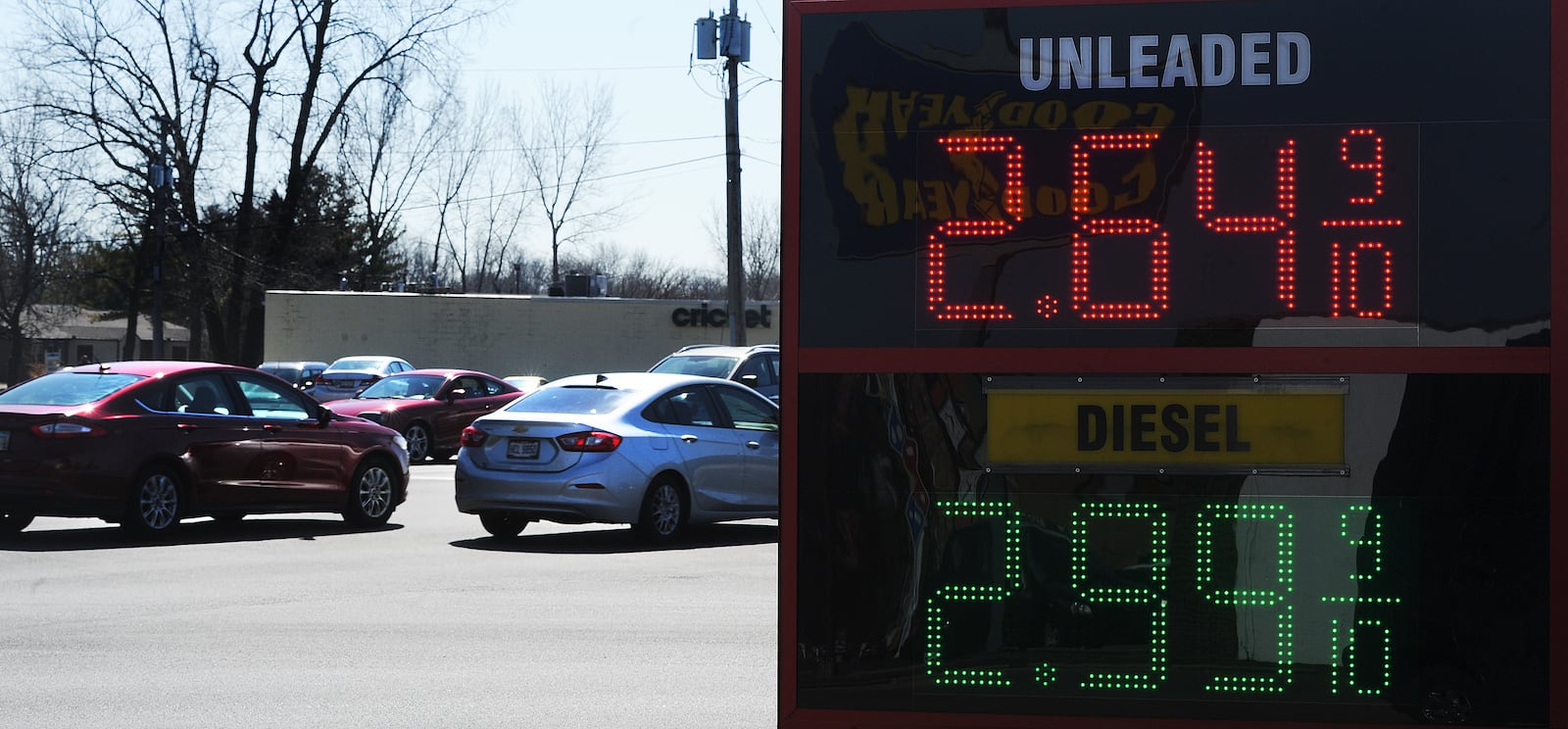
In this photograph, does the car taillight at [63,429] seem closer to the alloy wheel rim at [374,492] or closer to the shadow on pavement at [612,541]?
the alloy wheel rim at [374,492]

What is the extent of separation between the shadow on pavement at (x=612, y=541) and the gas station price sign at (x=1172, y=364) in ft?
31.1

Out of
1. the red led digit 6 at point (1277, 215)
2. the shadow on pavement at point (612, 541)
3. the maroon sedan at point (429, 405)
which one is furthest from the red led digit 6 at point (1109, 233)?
the maroon sedan at point (429, 405)

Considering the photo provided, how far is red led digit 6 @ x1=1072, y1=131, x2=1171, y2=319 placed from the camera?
405cm

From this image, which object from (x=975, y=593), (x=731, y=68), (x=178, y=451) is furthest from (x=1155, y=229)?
(x=731, y=68)

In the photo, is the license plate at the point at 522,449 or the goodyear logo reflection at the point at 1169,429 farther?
the license plate at the point at 522,449

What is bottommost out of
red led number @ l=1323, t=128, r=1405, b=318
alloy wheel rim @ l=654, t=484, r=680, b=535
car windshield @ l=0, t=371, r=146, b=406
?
alloy wheel rim @ l=654, t=484, r=680, b=535

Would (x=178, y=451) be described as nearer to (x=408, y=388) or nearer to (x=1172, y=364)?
(x=1172, y=364)

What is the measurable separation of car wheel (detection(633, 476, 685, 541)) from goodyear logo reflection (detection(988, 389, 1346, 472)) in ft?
32.7

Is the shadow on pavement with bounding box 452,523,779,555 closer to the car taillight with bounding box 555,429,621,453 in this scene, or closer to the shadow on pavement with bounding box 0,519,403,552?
the car taillight with bounding box 555,429,621,453

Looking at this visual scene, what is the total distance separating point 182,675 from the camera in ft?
26.3

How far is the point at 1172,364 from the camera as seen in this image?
4020mm

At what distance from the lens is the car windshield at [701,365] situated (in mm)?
22844

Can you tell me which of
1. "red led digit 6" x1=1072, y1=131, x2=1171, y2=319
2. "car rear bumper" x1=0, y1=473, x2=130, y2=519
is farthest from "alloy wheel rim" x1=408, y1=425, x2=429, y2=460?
"red led digit 6" x1=1072, y1=131, x2=1171, y2=319

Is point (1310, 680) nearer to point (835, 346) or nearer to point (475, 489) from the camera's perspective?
point (835, 346)
